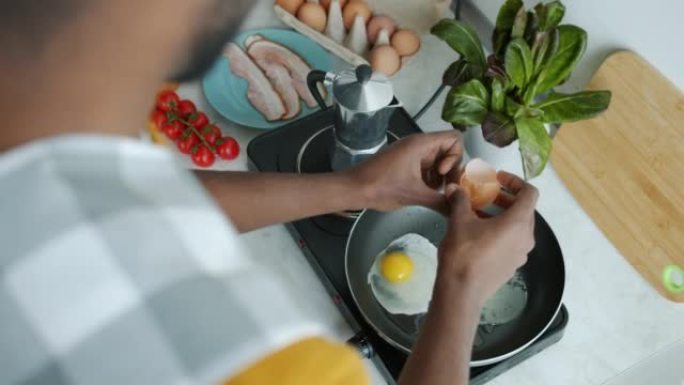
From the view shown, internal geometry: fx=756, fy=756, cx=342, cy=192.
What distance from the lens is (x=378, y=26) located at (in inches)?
44.0

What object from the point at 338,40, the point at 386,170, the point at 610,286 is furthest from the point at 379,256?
the point at 338,40

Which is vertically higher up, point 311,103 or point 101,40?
point 101,40

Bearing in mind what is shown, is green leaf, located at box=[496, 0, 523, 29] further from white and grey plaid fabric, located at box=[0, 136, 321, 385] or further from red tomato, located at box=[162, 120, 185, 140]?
white and grey plaid fabric, located at box=[0, 136, 321, 385]

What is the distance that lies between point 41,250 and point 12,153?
1.9 inches

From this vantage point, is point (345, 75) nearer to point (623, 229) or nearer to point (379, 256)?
point (379, 256)

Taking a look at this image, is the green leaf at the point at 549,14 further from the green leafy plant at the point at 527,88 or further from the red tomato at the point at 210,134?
the red tomato at the point at 210,134

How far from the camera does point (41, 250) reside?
0.36 m

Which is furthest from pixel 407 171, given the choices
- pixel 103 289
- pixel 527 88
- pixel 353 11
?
pixel 103 289

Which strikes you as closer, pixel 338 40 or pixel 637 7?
pixel 637 7

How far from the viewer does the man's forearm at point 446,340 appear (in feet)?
1.99

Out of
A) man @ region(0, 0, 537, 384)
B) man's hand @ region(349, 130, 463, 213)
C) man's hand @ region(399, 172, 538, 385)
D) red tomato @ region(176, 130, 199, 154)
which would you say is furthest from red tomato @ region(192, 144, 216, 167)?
man @ region(0, 0, 537, 384)

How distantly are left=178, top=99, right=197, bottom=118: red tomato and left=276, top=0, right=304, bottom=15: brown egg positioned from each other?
223mm

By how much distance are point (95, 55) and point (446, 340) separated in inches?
15.2

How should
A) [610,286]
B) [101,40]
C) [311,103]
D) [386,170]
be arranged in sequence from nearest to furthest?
[101,40]
[386,170]
[610,286]
[311,103]
